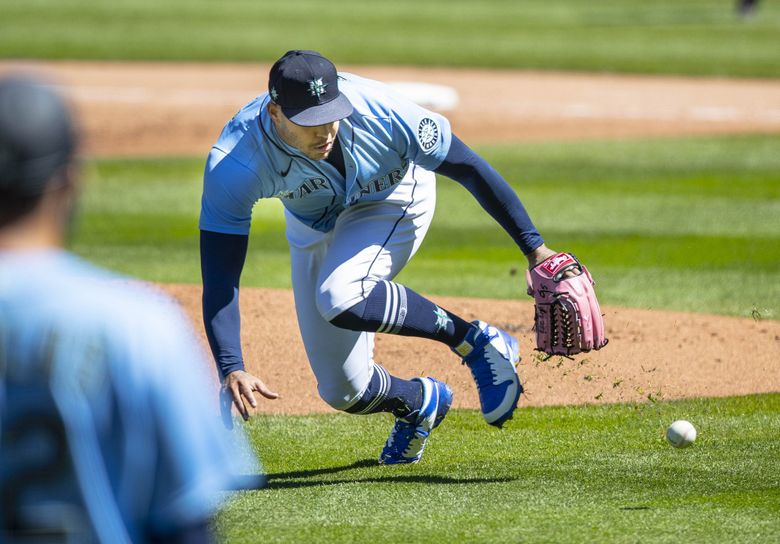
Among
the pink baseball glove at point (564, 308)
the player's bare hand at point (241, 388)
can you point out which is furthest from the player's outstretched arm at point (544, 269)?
the player's bare hand at point (241, 388)

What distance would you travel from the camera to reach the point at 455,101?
57.8ft

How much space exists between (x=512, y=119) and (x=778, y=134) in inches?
143

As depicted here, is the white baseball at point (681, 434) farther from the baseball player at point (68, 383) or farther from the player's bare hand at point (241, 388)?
the baseball player at point (68, 383)

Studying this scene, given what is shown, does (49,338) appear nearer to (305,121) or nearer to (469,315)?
(305,121)

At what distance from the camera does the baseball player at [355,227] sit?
457cm

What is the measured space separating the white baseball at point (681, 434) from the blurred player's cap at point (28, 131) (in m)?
3.84

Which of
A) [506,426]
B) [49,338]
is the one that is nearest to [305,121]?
[506,426]

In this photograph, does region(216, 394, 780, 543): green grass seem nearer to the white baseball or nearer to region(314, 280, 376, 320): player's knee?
the white baseball

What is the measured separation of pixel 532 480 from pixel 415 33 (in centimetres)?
2297

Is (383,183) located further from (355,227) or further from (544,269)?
(544,269)

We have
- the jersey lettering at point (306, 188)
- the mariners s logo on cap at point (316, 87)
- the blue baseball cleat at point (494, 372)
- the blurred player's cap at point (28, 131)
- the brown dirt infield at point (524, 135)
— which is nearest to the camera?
the blurred player's cap at point (28, 131)

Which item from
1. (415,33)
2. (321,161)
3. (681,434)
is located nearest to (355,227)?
(321,161)

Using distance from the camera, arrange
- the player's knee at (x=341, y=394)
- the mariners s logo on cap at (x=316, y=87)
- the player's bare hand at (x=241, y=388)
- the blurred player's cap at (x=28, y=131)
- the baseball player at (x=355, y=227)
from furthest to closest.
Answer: the player's knee at (x=341, y=394)
the baseball player at (x=355, y=227)
the mariners s logo on cap at (x=316, y=87)
the player's bare hand at (x=241, y=388)
the blurred player's cap at (x=28, y=131)

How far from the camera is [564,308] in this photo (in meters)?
4.94
